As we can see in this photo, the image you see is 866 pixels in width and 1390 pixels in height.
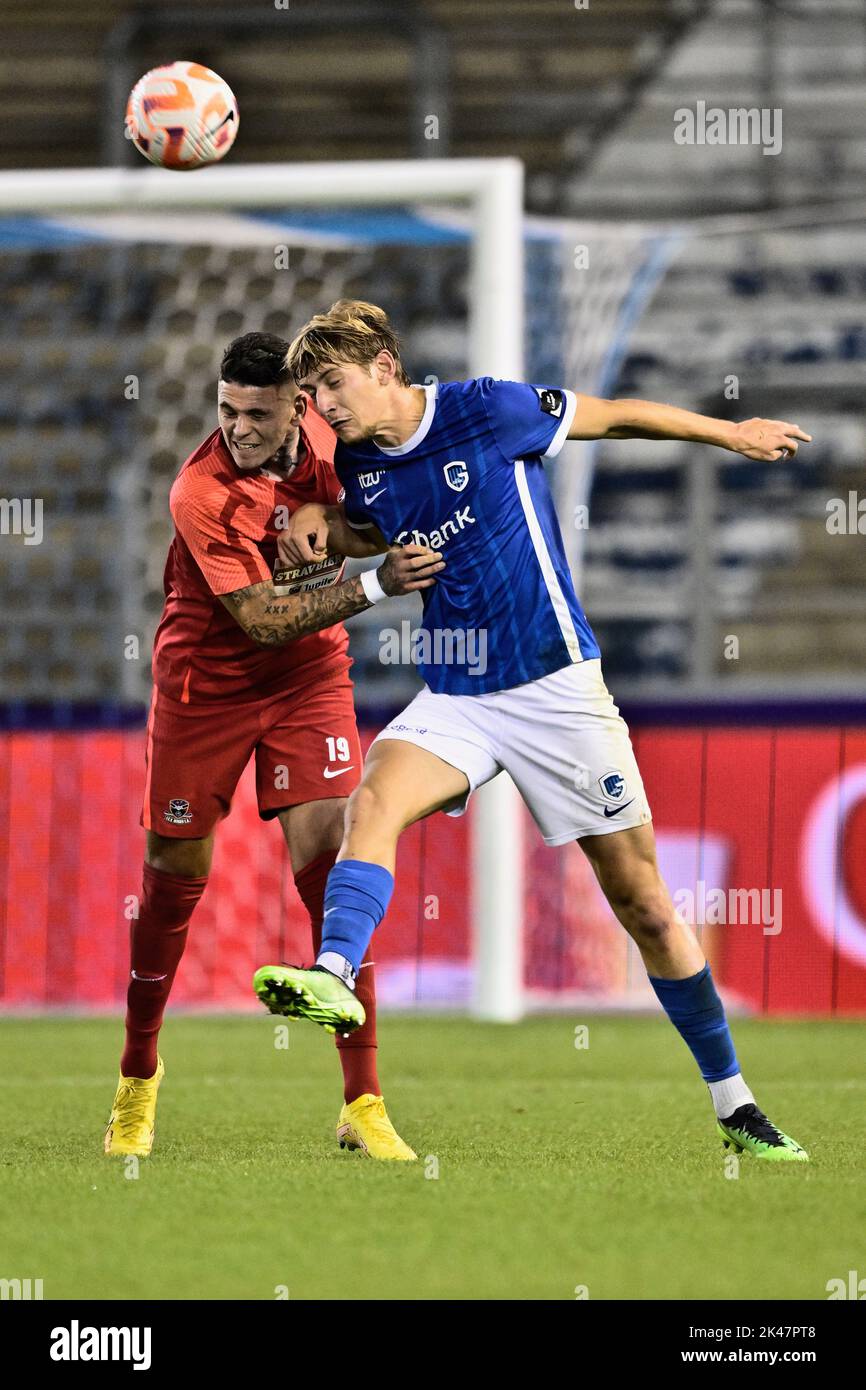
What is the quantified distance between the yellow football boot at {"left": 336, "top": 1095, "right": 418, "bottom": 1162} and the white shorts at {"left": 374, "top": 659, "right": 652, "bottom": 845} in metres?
0.80

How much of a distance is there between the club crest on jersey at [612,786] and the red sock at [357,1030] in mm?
774

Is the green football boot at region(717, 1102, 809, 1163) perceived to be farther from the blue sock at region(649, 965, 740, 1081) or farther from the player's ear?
the player's ear

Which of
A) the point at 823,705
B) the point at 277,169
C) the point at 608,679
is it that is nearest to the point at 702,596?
the point at 608,679

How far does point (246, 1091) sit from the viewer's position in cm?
639

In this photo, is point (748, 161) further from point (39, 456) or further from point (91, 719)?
point (91, 719)

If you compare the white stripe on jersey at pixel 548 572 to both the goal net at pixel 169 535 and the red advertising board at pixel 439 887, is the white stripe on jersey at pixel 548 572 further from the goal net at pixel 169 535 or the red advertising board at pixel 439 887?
the red advertising board at pixel 439 887

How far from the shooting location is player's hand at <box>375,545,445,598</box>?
4.56 meters

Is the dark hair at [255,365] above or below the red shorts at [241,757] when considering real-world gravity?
above

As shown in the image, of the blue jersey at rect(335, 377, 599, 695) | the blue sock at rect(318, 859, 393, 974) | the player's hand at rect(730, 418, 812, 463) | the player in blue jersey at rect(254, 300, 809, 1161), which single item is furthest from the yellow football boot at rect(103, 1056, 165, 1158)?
the player's hand at rect(730, 418, 812, 463)

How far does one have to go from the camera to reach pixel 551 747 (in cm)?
461

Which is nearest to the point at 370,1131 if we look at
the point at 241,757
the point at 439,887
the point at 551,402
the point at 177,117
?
the point at 241,757

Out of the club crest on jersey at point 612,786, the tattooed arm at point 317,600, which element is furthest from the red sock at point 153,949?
the club crest on jersey at point 612,786

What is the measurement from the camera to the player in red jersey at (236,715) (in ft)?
16.3

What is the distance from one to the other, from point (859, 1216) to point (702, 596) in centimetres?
669
